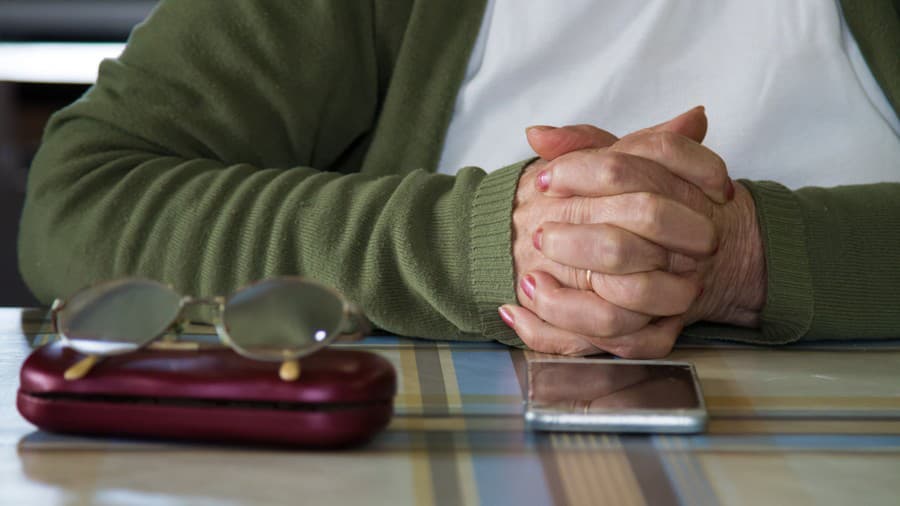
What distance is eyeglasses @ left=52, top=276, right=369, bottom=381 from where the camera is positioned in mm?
593

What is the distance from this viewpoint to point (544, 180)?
0.84 m

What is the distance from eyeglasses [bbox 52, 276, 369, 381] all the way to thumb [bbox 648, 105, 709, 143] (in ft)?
1.36

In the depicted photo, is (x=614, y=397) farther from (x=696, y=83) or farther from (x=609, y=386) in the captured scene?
(x=696, y=83)

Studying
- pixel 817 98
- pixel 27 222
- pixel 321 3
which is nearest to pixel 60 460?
pixel 27 222

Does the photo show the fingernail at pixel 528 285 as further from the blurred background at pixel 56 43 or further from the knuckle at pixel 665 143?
the blurred background at pixel 56 43

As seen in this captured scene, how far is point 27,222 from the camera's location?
1.05m

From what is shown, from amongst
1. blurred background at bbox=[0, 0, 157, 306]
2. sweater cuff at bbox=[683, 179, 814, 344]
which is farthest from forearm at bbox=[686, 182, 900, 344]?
blurred background at bbox=[0, 0, 157, 306]

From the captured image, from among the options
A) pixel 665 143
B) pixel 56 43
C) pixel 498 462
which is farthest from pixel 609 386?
pixel 56 43

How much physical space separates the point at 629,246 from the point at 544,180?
9cm

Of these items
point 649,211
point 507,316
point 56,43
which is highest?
point 649,211

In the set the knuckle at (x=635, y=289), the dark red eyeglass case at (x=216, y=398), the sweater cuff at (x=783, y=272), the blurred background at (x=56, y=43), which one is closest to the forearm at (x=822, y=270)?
the sweater cuff at (x=783, y=272)

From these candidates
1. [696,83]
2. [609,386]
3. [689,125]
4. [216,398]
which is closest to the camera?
[216,398]

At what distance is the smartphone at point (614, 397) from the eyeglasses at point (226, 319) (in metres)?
0.13

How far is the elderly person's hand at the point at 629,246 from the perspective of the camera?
2.61 feet
